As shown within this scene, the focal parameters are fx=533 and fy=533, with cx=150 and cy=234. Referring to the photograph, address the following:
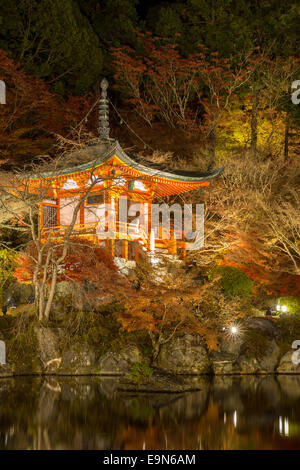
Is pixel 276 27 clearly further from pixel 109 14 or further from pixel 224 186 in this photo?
pixel 224 186

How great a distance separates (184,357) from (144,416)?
4251 mm

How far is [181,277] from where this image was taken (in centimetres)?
1381

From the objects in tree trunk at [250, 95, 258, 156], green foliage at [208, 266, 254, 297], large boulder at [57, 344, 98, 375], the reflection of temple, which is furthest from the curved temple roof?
tree trunk at [250, 95, 258, 156]

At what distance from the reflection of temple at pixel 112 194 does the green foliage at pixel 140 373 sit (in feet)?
14.0

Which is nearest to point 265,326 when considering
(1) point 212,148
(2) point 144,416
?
(2) point 144,416

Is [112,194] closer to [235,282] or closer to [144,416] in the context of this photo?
[235,282]

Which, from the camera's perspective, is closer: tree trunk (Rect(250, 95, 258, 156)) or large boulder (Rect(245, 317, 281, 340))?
large boulder (Rect(245, 317, 281, 340))

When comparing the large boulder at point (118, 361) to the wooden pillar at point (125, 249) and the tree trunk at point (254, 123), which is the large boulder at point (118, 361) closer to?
the wooden pillar at point (125, 249)

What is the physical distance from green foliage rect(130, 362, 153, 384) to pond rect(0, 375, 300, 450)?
19.2 inches

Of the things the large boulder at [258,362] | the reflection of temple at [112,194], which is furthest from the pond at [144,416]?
the reflection of temple at [112,194]

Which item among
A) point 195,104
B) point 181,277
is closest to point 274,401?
point 181,277

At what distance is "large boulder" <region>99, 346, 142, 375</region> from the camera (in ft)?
43.1

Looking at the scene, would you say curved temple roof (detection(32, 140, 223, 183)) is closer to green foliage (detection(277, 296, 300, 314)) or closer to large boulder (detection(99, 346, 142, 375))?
green foliage (detection(277, 296, 300, 314))

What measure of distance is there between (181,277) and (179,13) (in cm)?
2078
